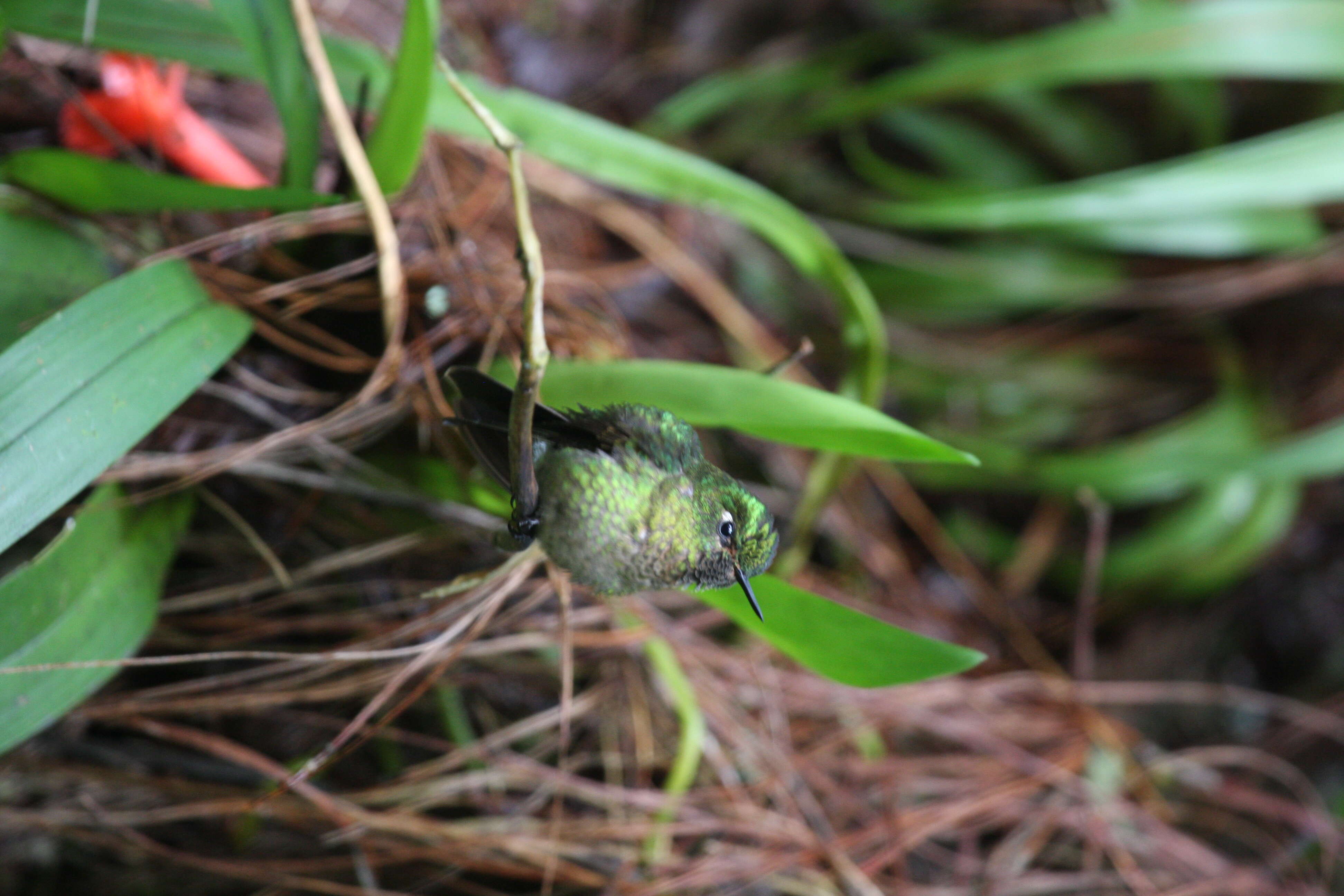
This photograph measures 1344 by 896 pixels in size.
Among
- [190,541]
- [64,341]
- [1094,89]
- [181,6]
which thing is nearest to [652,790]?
[190,541]

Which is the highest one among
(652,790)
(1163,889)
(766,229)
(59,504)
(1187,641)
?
(1187,641)

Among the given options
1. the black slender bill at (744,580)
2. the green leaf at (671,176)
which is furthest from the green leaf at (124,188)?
the black slender bill at (744,580)

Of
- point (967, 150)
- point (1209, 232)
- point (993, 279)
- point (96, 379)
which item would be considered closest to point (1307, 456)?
point (1209, 232)

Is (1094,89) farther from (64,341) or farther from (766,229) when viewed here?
(64,341)

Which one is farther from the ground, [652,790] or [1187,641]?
[1187,641]

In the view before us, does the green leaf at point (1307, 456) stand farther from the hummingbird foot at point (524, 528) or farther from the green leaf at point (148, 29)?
the green leaf at point (148, 29)

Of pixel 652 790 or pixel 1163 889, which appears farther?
pixel 1163 889
